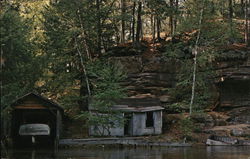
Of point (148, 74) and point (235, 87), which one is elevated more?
Answer: point (148, 74)

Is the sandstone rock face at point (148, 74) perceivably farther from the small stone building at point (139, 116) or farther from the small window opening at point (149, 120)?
the small stone building at point (139, 116)

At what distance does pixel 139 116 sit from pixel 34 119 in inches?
434

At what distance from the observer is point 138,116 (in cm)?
3381

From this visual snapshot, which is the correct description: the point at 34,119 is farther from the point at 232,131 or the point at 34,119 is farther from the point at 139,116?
the point at 232,131

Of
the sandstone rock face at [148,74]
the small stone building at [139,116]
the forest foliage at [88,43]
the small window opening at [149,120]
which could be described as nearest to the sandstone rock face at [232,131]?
the forest foliage at [88,43]

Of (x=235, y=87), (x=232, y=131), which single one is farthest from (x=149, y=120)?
Result: (x=235, y=87)

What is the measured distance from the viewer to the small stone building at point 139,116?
3306 cm

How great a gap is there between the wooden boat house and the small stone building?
545 centimetres

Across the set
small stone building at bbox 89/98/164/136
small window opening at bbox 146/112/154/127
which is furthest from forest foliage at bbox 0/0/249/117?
small window opening at bbox 146/112/154/127

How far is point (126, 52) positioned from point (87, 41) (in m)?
5.31

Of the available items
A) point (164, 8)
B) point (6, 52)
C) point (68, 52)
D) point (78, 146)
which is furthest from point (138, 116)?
point (6, 52)

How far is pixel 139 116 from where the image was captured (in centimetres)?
3381

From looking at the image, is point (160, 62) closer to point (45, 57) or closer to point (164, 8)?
point (164, 8)

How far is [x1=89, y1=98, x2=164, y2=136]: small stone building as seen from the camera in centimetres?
3306
